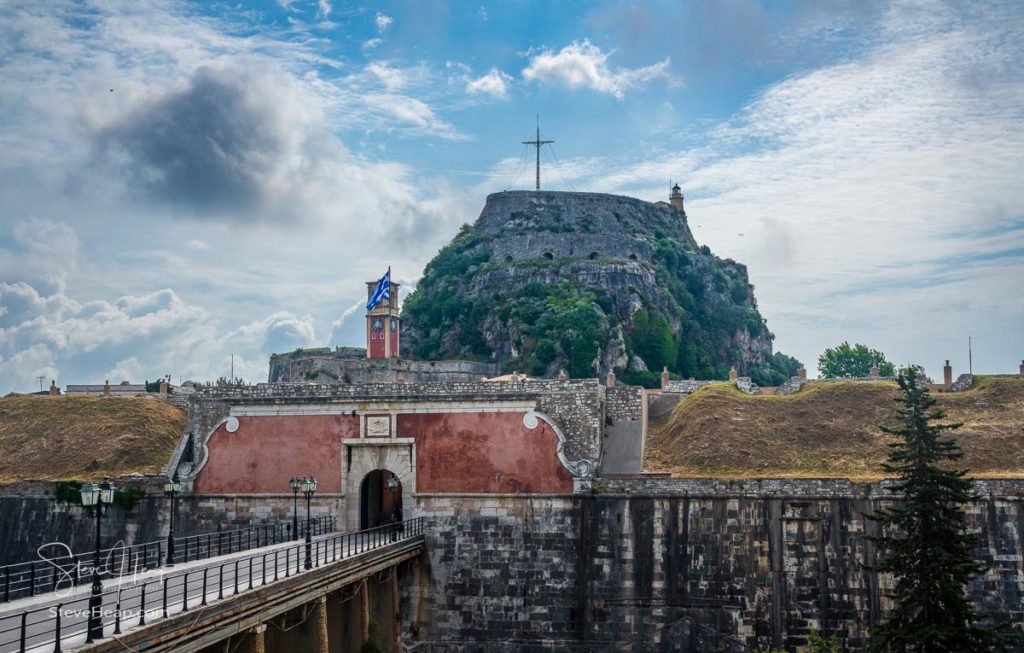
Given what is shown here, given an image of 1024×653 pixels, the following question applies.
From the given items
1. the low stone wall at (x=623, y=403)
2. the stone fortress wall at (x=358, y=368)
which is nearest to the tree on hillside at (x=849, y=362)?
the stone fortress wall at (x=358, y=368)

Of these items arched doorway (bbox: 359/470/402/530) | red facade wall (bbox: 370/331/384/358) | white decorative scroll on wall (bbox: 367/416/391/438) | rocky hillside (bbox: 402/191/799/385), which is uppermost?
rocky hillside (bbox: 402/191/799/385)

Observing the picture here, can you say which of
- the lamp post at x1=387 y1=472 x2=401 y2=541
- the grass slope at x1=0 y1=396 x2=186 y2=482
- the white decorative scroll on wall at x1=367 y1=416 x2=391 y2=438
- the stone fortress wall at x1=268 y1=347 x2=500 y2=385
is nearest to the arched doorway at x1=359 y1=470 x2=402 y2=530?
the lamp post at x1=387 y1=472 x2=401 y2=541

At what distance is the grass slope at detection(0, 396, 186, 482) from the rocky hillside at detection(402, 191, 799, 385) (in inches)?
1191

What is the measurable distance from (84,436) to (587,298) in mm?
38069

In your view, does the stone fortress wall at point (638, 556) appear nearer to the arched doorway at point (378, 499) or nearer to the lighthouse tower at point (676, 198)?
the arched doorway at point (378, 499)

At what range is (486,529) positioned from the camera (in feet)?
103

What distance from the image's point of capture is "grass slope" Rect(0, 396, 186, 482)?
37.1 m

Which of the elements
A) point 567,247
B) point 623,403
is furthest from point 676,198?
point 623,403

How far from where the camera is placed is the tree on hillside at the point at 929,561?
73.0 feet

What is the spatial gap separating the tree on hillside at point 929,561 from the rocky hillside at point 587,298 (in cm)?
4221

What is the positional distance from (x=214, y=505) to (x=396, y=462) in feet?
20.2

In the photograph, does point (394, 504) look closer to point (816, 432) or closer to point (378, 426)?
point (378, 426)

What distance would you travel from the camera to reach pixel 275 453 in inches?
1318

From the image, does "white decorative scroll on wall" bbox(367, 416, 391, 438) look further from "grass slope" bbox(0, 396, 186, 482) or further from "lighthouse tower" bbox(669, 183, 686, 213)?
"lighthouse tower" bbox(669, 183, 686, 213)
